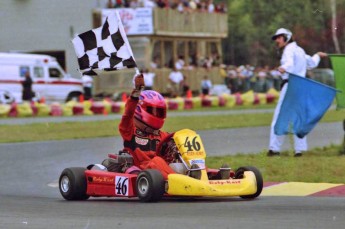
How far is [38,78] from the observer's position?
112 feet

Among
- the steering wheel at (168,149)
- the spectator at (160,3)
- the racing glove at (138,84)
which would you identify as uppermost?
the spectator at (160,3)

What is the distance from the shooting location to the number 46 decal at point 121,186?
8.84m

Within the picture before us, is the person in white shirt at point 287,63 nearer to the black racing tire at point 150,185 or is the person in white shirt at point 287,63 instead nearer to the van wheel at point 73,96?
the black racing tire at point 150,185

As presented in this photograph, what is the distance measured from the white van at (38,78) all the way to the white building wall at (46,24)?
12.8 feet

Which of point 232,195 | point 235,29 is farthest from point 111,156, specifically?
point 235,29

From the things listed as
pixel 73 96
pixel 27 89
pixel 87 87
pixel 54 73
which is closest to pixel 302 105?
pixel 27 89

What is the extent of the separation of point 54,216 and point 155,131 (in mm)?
1807

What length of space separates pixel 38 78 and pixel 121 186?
25628mm

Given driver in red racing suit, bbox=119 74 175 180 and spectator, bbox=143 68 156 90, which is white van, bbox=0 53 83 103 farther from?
driver in red racing suit, bbox=119 74 175 180

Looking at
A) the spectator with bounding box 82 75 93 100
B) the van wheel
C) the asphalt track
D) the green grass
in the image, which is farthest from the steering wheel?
the spectator with bounding box 82 75 93 100

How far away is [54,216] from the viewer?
25.7 ft

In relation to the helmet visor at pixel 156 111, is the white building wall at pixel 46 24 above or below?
above

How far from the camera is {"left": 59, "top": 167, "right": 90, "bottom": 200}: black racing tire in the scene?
30.5 ft

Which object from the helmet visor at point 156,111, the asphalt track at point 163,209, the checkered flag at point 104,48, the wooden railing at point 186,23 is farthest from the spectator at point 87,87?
the helmet visor at point 156,111
